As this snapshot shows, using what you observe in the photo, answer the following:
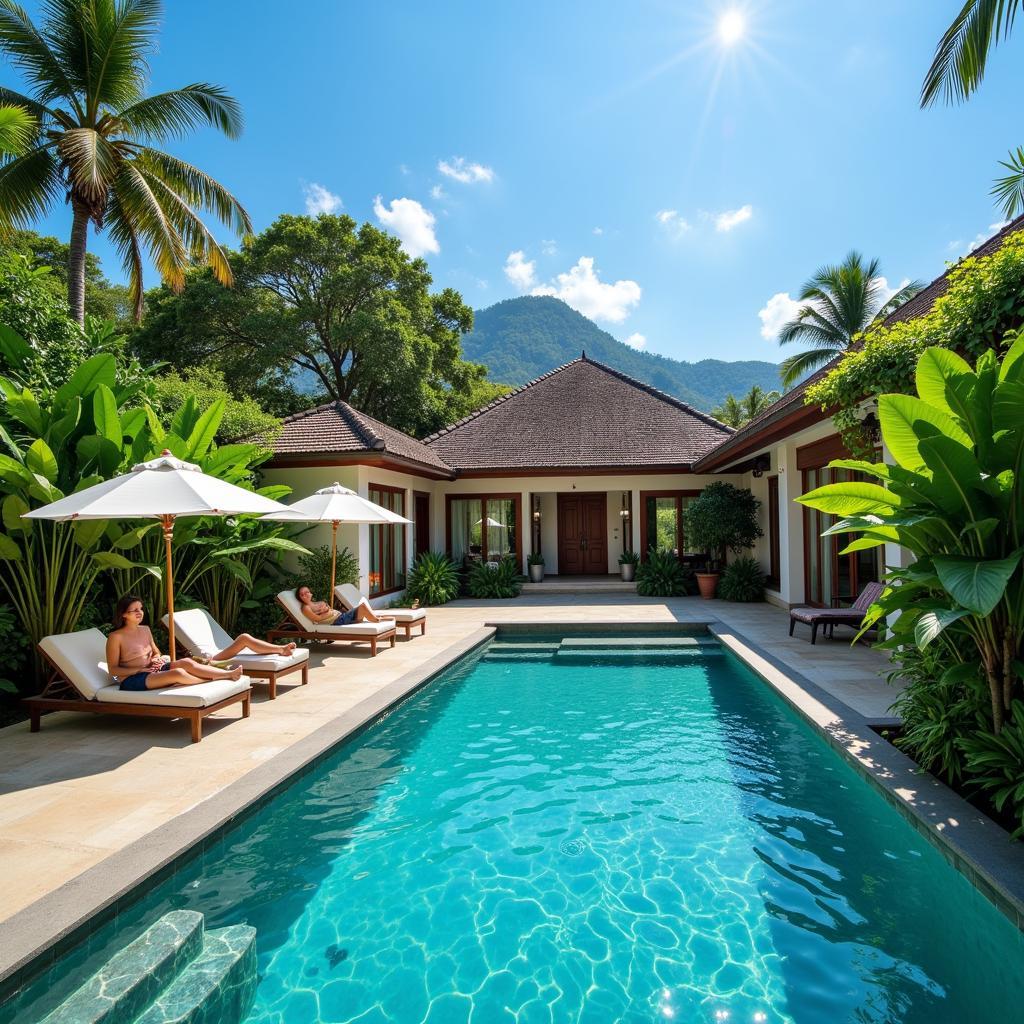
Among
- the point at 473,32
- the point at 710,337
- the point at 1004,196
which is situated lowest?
the point at 1004,196

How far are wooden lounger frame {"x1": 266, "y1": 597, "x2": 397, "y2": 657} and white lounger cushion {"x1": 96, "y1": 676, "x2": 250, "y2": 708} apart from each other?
3377 mm

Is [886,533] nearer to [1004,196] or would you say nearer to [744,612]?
[1004,196]

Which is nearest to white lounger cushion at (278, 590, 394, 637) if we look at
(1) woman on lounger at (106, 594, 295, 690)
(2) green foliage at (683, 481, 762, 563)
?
(1) woman on lounger at (106, 594, 295, 690)

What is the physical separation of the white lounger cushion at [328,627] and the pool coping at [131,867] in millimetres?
3609

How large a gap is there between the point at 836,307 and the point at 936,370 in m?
25.9

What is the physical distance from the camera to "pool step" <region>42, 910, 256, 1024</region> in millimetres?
2441

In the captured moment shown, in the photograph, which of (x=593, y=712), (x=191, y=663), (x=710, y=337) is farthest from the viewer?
(x=710, y=337)

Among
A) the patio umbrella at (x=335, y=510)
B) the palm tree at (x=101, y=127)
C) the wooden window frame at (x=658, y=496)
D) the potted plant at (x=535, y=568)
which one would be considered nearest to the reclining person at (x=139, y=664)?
the patio umbrella at (x=335, y=510)

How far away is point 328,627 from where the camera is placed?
978cm

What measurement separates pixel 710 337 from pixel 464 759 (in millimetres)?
21842

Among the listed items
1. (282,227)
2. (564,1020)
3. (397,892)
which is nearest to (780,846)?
(564,1020)

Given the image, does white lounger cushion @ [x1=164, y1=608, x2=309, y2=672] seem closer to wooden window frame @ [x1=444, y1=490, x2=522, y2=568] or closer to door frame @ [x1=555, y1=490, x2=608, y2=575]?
wooden window frame @ [x1=444, y1=490, x2=522, y2=568]

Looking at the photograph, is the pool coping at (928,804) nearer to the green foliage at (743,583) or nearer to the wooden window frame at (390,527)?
the green foliage at (743,583)

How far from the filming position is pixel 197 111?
44.0 feet
